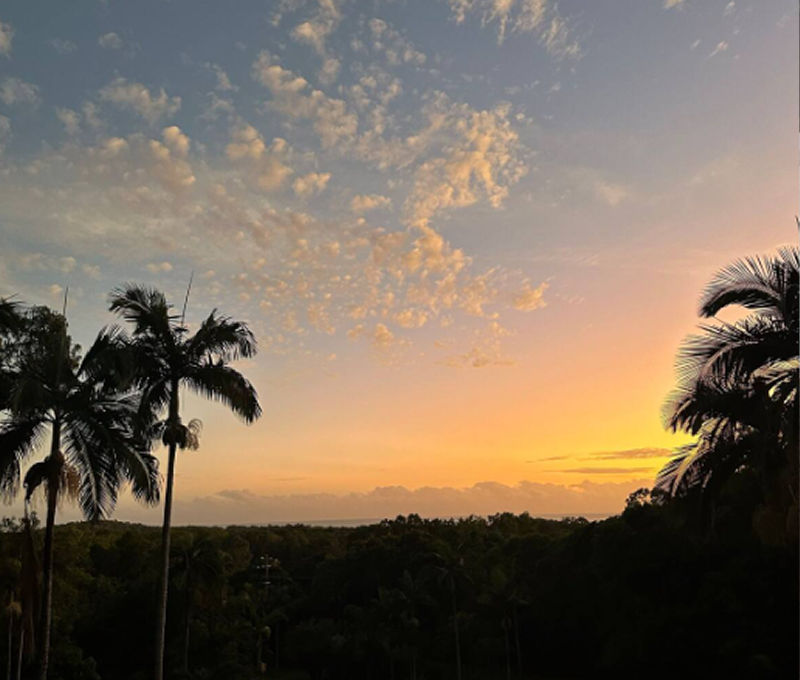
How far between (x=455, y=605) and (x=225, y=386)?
35.6 meters

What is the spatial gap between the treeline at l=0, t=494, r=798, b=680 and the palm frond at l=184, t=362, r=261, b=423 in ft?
38.2

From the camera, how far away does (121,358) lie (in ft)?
52.5

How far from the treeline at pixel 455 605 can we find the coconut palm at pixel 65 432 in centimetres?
1231

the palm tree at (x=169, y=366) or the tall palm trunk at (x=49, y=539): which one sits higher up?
the palm tree at (x=169, y=366)

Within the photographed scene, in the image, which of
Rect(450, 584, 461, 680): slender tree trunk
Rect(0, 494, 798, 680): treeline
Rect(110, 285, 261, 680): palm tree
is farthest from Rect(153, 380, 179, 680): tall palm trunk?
Rect(450, 584, 461, 680): slender tree trunk

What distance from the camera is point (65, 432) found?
16.1m

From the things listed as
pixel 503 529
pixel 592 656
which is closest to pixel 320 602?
pixel 503 529

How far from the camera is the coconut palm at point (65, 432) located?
1563cm

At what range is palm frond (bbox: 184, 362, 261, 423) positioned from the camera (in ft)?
61.3

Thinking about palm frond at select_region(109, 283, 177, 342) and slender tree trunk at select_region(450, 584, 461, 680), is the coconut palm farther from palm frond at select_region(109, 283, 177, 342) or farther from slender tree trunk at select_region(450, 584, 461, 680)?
slender tree trunk at select_region(450, 584, 461, 680)

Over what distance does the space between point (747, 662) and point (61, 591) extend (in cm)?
3479

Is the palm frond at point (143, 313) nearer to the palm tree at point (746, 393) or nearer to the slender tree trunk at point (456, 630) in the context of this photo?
the palm tree at point (746, 393)

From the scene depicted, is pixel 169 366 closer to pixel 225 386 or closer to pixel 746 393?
pixel 225 386

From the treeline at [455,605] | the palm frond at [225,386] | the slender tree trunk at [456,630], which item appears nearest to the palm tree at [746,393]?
the palm frond at [225,386]
